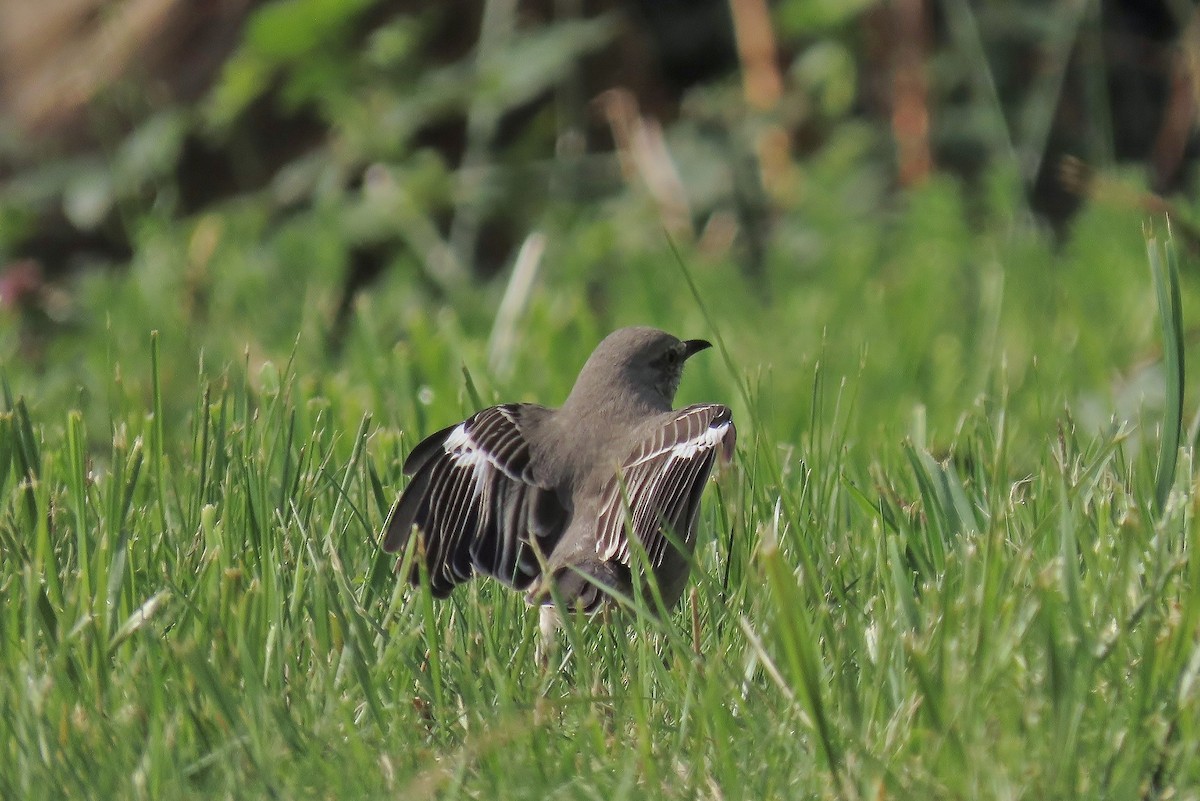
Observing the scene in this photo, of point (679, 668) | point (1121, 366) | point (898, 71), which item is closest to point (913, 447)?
point (679, 668)

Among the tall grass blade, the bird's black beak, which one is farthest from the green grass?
the bird's black beak

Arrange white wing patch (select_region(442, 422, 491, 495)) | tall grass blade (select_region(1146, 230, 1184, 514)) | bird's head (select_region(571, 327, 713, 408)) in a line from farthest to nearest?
bird's head (select_region(571, 327, 713, 408)) < white wing patch (select_region(442, 422, 491, 495)) < tall grass blade (select_region(1146, 230, 1184, 514))

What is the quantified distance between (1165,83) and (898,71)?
57.3 inches

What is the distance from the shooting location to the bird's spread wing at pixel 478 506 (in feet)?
8.50

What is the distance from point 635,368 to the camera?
3.07 meters

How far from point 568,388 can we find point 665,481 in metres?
1.67

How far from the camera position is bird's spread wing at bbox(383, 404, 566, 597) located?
8.50 feet

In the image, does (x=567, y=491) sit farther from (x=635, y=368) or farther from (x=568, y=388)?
(x=568, y=388)

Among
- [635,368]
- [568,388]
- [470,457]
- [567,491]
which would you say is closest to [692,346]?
[635,368]

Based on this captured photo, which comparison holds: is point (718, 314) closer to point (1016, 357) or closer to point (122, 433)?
point (1016, 357)

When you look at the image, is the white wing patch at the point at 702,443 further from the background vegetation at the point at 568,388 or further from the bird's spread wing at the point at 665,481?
the background vegetation at the point at 568,388

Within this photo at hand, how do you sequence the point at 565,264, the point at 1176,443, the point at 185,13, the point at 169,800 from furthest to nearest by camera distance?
the point at 185,13
the point at 565,264
the point at 1176,443
the point at 169,800

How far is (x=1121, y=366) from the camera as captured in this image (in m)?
4.25

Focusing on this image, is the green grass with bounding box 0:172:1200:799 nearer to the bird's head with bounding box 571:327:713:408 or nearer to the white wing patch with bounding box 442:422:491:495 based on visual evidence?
the white wing patch with bounding box 442:422:491:495
